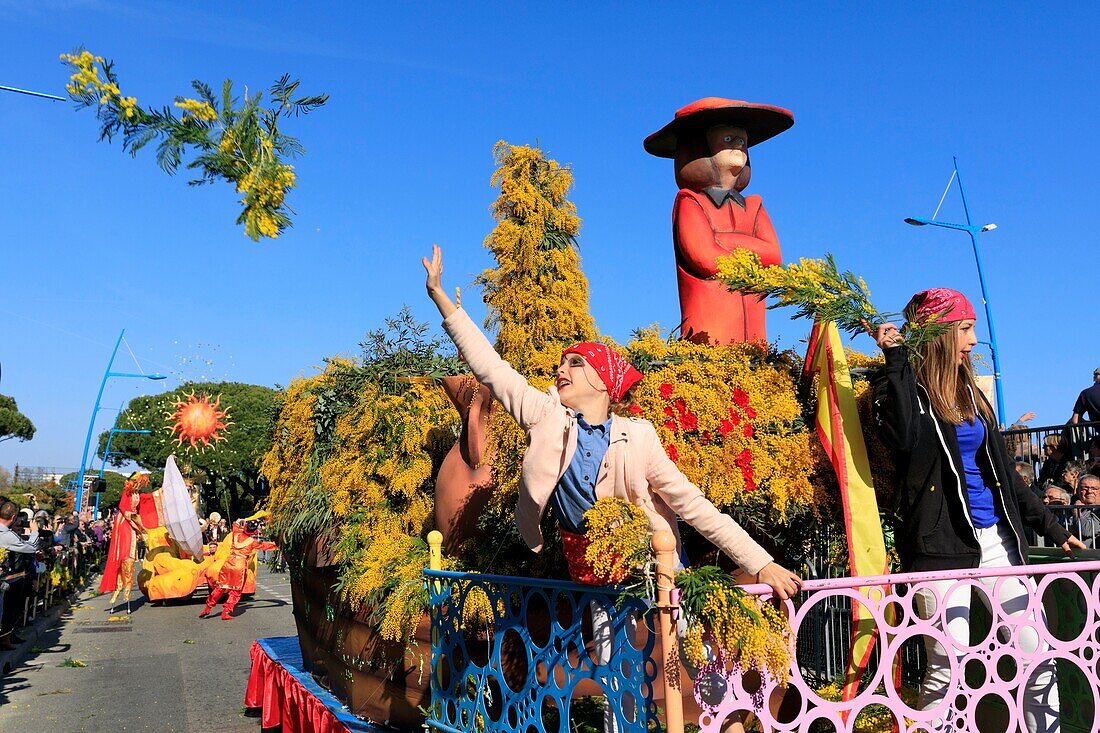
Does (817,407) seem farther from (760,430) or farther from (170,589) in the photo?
(170,589)

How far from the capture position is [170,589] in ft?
55.9

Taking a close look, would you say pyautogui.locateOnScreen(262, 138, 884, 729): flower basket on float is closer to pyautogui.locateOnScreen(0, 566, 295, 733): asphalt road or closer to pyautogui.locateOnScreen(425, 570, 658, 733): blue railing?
pyautogui.locateOnScreen(425, 570, 658, 733): blue railing

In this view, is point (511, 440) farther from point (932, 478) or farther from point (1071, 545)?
point (1071, 545)

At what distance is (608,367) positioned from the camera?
9.98ft

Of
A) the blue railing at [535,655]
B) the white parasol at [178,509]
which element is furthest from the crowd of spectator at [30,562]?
the blue railing at [535,655]

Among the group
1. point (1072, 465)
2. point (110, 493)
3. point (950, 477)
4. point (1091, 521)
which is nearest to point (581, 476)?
point (950, 477)

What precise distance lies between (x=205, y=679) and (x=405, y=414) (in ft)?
21.1

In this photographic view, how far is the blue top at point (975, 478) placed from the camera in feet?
10.7

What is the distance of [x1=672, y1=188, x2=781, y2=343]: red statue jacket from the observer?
16.2ft

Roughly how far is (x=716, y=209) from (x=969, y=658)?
2.99 m

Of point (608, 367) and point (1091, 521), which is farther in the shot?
point (1091, 521)

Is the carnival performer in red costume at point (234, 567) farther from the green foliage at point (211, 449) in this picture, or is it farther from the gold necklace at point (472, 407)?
the green foliage at point (211, 449)

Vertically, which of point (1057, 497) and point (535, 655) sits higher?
point (1057, 497)

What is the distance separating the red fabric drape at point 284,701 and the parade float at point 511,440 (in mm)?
157
